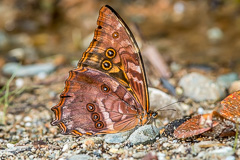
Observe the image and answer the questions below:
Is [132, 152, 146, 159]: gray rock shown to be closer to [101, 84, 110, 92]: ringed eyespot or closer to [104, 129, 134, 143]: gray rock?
[104, 129, 134, 143]: gray rock

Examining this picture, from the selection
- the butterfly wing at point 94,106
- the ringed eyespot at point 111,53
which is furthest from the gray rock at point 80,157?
the ringed eyespot at point 111,53

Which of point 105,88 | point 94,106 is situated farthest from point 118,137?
point 105,88

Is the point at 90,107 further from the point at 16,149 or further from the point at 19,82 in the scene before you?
the point at 19,82

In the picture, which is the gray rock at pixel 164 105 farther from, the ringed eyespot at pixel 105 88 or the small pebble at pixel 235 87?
the ringed eyespot at pixel 105 88

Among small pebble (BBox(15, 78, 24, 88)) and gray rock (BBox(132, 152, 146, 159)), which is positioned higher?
small pebble (BBox(15, 78, 24, 88))

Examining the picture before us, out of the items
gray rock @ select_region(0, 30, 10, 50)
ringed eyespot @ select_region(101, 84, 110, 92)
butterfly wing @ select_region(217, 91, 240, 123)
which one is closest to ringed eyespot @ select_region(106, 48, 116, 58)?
ringed eyespot @ select_region(101, 84, 110, 92)
